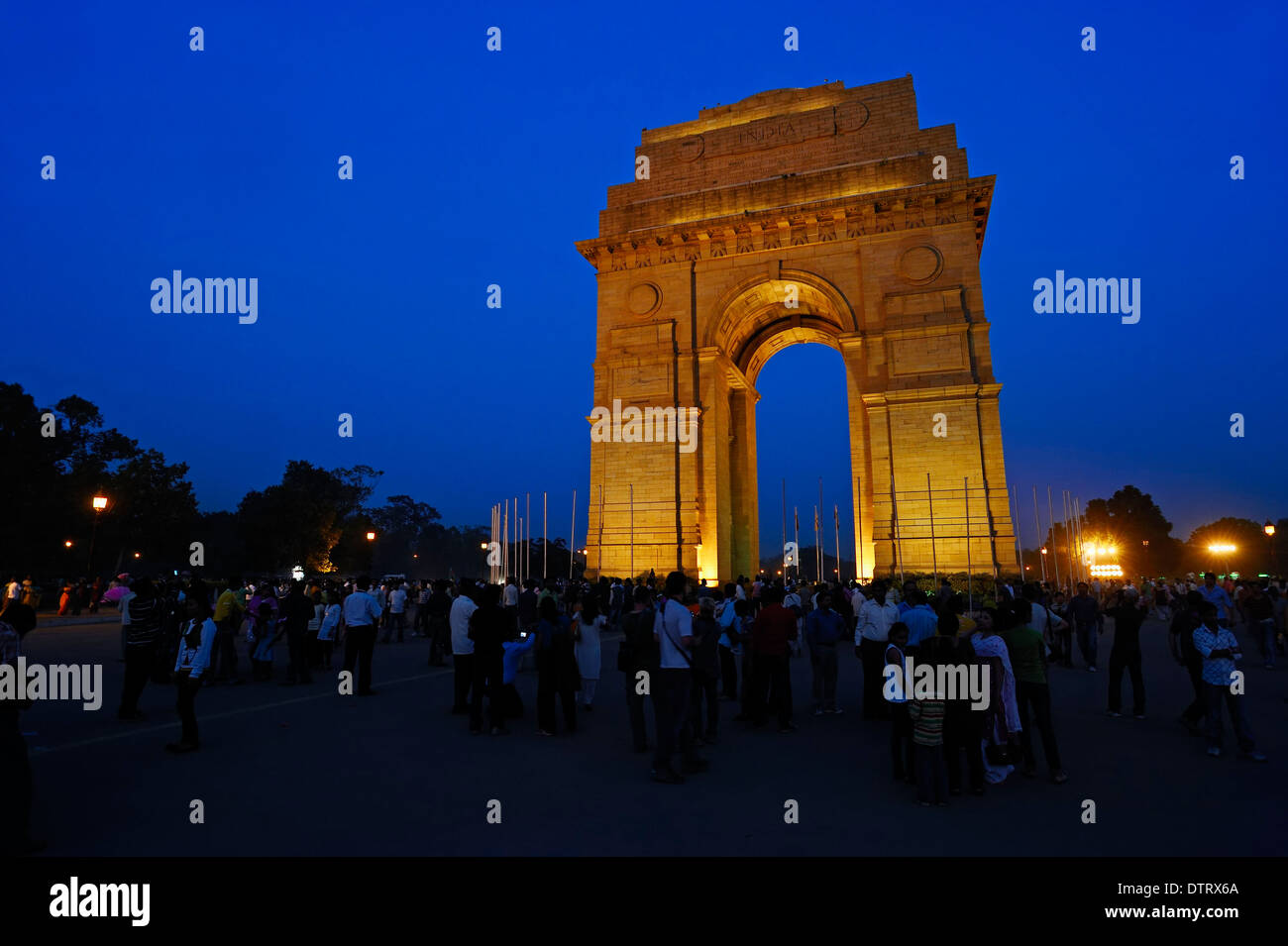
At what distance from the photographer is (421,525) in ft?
390

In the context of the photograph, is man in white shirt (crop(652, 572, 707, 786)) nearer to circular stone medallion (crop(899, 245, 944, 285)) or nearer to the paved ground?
the paved ground

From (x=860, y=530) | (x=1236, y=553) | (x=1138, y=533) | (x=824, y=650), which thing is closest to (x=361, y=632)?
A: (x=824, y=650)

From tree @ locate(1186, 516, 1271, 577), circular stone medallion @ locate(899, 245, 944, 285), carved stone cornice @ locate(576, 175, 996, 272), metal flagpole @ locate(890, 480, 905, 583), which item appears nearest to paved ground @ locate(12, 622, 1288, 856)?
metal flagpole @ locate(890, 480, 905, 583)

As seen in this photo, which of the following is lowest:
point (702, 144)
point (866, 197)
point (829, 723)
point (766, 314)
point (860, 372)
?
point (829, 723)

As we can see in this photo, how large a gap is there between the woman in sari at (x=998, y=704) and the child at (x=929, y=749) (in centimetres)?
83

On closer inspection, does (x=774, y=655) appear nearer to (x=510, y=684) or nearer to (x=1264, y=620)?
(x=510, y=684)

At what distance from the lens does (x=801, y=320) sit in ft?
96.8

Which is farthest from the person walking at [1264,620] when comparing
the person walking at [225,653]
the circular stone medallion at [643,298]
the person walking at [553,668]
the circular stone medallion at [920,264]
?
the circular stone medallion at [643,298]

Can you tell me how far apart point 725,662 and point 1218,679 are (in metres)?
5.58
